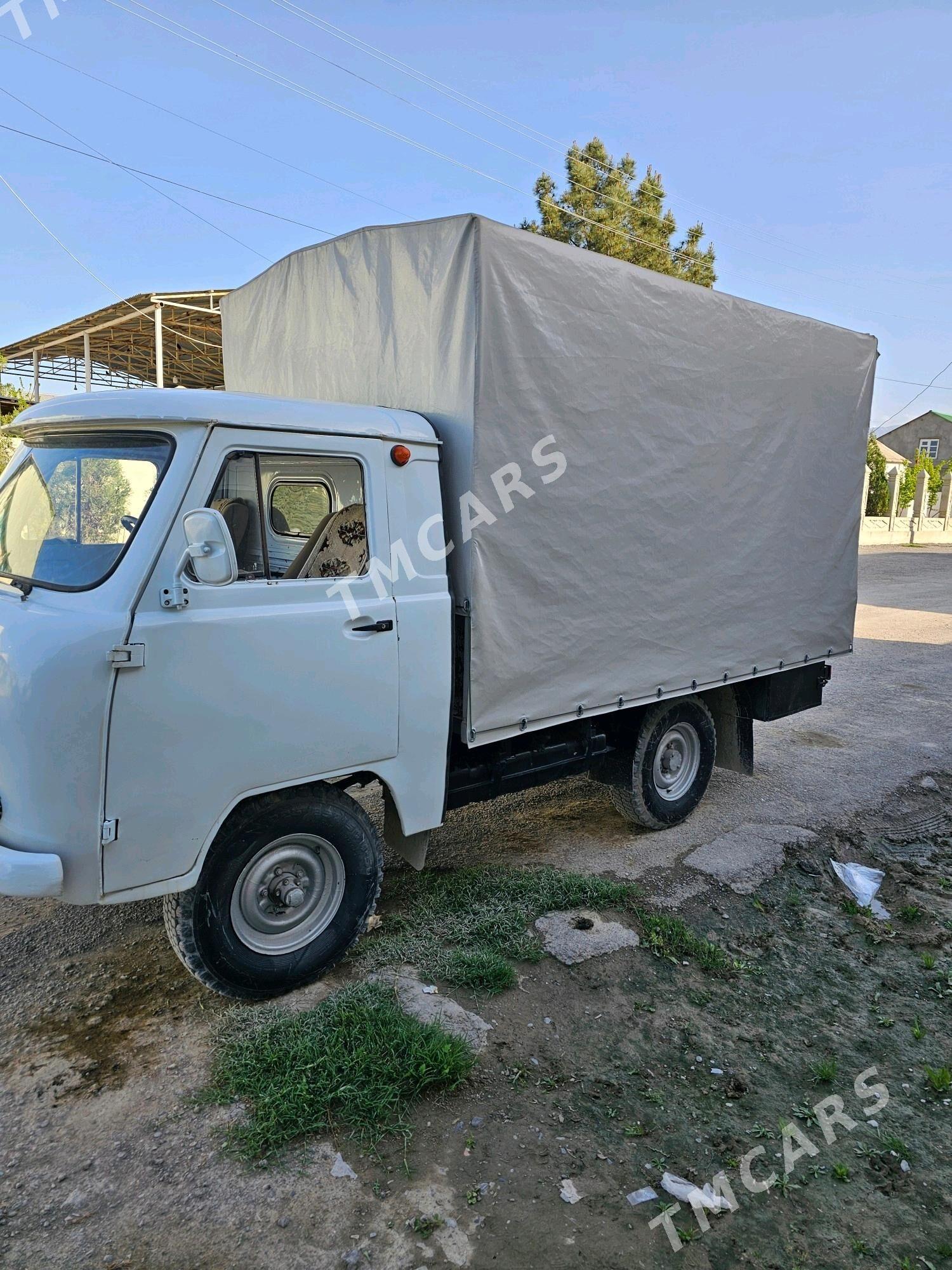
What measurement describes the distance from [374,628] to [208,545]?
0.82 metres

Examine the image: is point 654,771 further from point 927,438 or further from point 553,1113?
point 927,438

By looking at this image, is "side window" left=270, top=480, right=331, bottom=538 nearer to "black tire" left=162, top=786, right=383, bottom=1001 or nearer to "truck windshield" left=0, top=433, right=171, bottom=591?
"truck windshield" left=0, top=433, right=171, bottom=591

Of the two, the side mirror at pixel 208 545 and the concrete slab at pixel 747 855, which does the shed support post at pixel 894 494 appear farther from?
the side mirror at pixel 208 545

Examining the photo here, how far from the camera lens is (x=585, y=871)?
4969 millimetres

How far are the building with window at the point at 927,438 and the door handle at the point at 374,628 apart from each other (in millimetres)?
66459

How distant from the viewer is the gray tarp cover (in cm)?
396

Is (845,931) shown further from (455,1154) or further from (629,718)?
(455,1154)

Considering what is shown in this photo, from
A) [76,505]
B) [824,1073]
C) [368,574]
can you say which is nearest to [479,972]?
[824,1073]

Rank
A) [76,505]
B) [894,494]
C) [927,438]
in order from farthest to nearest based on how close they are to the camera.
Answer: [927,438]
[894,494]
[76,505]

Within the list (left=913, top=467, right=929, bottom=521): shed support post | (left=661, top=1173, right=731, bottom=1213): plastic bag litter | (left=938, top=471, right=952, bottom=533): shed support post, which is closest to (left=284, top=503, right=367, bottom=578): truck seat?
(left=661, top=1173, right=731, bottom=1213): plastic bag litter

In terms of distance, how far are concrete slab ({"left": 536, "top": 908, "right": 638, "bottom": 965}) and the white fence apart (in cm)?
3102

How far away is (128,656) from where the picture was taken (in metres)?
2.96

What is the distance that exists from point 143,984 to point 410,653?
187cm

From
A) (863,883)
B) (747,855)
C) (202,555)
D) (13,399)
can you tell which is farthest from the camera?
(13,399)
